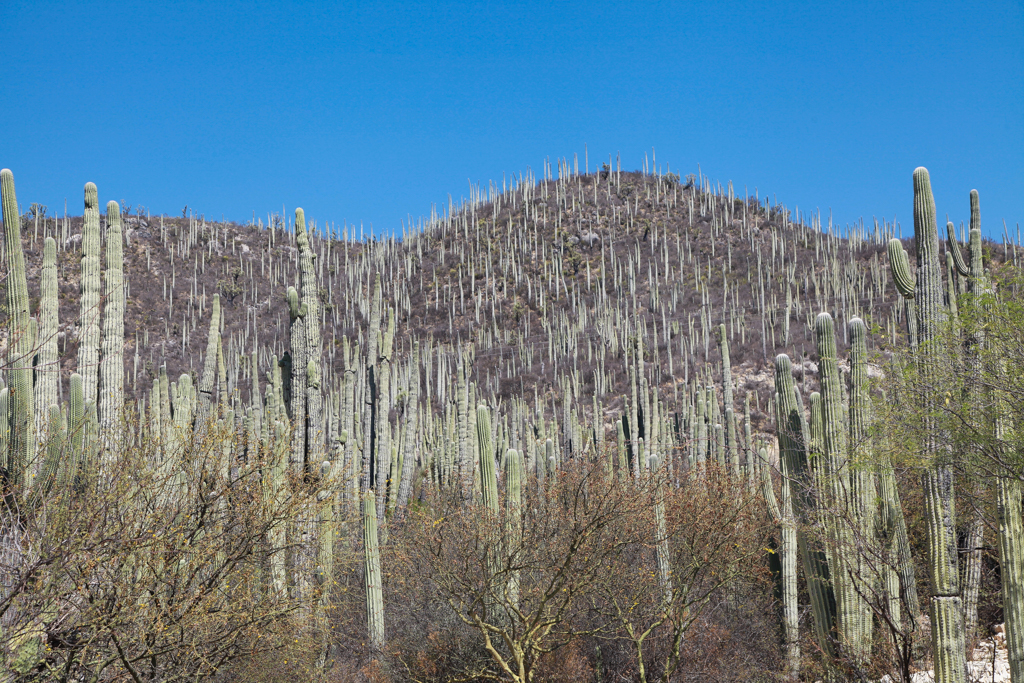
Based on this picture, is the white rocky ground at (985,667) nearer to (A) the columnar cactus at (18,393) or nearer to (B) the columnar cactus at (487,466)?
(B) the columnar cactus at (487,466)

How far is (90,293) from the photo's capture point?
964 cm

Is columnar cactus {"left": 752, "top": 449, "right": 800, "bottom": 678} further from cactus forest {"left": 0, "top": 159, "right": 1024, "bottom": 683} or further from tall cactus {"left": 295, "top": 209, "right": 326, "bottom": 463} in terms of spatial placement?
tall cactus {"left": 295, "top": 209, "right": 326, "bottom": 463}

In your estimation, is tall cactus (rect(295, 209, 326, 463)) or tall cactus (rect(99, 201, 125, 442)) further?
tall cactus (rect(295, 209, 326, 463))

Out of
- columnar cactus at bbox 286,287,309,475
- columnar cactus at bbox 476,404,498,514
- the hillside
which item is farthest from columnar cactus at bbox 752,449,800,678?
the hillside

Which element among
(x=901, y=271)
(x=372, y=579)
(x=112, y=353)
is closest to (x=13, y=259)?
(x=112, y=353)

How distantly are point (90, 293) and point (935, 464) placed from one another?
9.82 metres

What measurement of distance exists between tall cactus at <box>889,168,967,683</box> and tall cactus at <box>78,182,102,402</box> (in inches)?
376

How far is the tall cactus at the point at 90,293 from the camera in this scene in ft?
31.6

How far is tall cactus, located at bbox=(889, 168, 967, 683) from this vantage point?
301 inches

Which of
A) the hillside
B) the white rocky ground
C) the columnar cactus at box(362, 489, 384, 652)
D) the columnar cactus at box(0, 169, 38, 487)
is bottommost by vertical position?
the white rocky ground

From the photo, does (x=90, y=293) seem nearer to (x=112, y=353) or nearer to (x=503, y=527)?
(x=112, y=353)

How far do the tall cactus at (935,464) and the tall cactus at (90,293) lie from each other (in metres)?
9.55

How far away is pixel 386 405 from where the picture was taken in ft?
62.3

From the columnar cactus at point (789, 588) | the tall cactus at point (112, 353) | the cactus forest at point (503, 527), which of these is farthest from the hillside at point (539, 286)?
the tall cactus at point (112, 353)
